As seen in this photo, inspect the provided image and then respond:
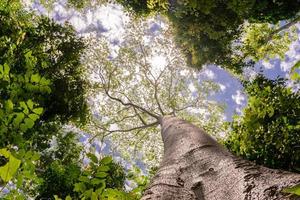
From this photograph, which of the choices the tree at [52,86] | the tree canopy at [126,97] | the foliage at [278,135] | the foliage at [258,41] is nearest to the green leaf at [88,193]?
the tree canopy at [126,97]

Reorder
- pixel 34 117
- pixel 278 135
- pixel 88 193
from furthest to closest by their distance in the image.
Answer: pixel 278 135 → pixel 34 117 → pixel 88 193

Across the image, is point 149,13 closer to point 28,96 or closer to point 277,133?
point 277,133

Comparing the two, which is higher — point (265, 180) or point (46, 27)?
point (46, 27)

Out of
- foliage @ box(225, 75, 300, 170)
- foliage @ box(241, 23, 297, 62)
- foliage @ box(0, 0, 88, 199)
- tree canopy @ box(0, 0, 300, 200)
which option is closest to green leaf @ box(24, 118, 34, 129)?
tree canopy @ box(0, 0, 300, 200)

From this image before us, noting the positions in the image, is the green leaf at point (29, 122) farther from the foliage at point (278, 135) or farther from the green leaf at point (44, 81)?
the foliage at point (278, 135)

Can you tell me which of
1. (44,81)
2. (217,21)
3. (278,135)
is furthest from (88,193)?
(217,21)

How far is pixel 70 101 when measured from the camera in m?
10.1

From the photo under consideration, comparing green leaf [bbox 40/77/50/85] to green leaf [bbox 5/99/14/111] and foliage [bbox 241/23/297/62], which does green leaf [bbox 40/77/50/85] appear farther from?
foliage [bbox 241/23/297/62]

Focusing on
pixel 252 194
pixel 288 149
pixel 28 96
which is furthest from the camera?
pixel 288 149

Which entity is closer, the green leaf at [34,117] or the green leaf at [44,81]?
the green leaf at [34,117]

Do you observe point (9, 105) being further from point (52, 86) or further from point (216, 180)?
point (52, 86)

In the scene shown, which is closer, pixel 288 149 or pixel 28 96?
pixel 28 96

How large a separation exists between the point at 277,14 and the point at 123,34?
9.85 meters

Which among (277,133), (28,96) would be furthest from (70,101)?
(28,96)
